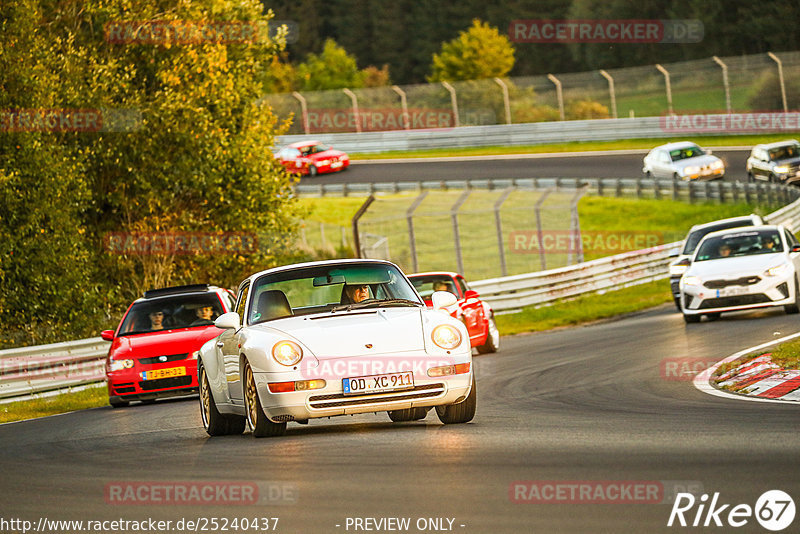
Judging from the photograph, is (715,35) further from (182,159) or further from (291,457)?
(291,457)

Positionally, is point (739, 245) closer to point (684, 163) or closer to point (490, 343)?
point (490, 343)

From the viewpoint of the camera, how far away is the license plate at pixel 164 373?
16.8 m

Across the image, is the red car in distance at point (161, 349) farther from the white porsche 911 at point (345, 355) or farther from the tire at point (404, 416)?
the white porsche 911 at point (345, 355)

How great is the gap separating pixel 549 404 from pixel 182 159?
748 inches

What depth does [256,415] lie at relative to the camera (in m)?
10.0

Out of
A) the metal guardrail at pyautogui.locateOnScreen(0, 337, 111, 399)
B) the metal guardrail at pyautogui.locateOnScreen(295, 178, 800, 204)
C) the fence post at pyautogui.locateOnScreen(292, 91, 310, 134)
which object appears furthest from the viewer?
the fence post at pyautogui.locateOnScreen(292, 91, 310, 134)

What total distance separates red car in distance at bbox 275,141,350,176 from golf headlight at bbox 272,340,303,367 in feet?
164

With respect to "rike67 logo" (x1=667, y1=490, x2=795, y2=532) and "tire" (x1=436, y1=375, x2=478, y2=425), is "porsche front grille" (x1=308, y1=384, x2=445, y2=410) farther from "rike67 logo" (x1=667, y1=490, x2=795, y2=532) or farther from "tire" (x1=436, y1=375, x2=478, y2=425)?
"rike67 logo" (x1=667, y1=490, x2=795, y2=532)

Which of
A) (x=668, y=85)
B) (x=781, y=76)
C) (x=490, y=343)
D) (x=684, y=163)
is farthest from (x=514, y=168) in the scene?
(x=490, y=343)

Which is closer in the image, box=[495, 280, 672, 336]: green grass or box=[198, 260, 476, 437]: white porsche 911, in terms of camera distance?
box=[198, 260, 476, 437]: white porsche 911

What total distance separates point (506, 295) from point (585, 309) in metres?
1.90

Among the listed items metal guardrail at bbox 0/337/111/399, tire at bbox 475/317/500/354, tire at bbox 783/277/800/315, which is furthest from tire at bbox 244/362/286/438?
tire at bbox 783/277/800/315

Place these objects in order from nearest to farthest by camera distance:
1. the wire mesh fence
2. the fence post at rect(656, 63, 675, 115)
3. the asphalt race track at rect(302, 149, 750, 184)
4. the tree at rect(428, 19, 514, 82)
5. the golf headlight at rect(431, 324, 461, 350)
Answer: the golf headlight at rect(431, 324, 461, 350) → the asphalt race track at rect(302, 149, 750, 184) → the wire mesh fence → the fence post at rect(656, 63, 675, 115) → the tree at rect(428, 19, 514, 82)

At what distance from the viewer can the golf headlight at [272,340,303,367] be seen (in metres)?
9.55
